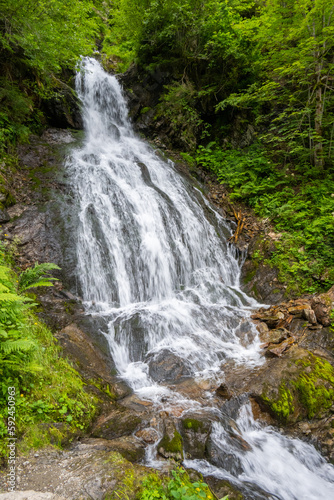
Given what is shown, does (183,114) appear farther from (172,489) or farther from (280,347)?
(172,489)

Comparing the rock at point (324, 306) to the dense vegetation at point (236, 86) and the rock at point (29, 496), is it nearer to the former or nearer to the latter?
the dense vegetation at point (236, 86)

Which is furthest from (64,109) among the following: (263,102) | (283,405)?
(283,405)

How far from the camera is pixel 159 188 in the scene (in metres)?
10.0

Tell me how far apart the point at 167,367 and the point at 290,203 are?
7.22m

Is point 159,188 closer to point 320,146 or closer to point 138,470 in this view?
point 320,146

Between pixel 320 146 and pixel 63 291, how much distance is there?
9.86 m

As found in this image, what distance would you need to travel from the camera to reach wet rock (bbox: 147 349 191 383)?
198 inches

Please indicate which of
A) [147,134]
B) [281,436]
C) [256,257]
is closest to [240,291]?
[256,257]

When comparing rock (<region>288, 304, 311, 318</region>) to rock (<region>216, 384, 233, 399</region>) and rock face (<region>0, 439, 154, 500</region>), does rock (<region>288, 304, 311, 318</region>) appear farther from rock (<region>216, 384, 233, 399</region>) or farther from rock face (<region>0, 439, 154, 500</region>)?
rock face (<region>0, 439, 154, 500</region>)

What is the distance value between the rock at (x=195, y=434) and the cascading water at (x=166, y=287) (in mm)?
122

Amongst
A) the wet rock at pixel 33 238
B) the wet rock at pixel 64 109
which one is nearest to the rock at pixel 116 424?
the wet rock at pixel 33 238

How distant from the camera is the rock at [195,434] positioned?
343 centimetres

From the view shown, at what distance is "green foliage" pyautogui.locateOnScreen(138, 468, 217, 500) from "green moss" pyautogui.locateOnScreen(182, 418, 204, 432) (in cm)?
98

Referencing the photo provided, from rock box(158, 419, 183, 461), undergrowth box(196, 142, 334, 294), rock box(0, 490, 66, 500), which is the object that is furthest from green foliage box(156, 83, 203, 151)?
rock box(0, 490, 66, 500)
